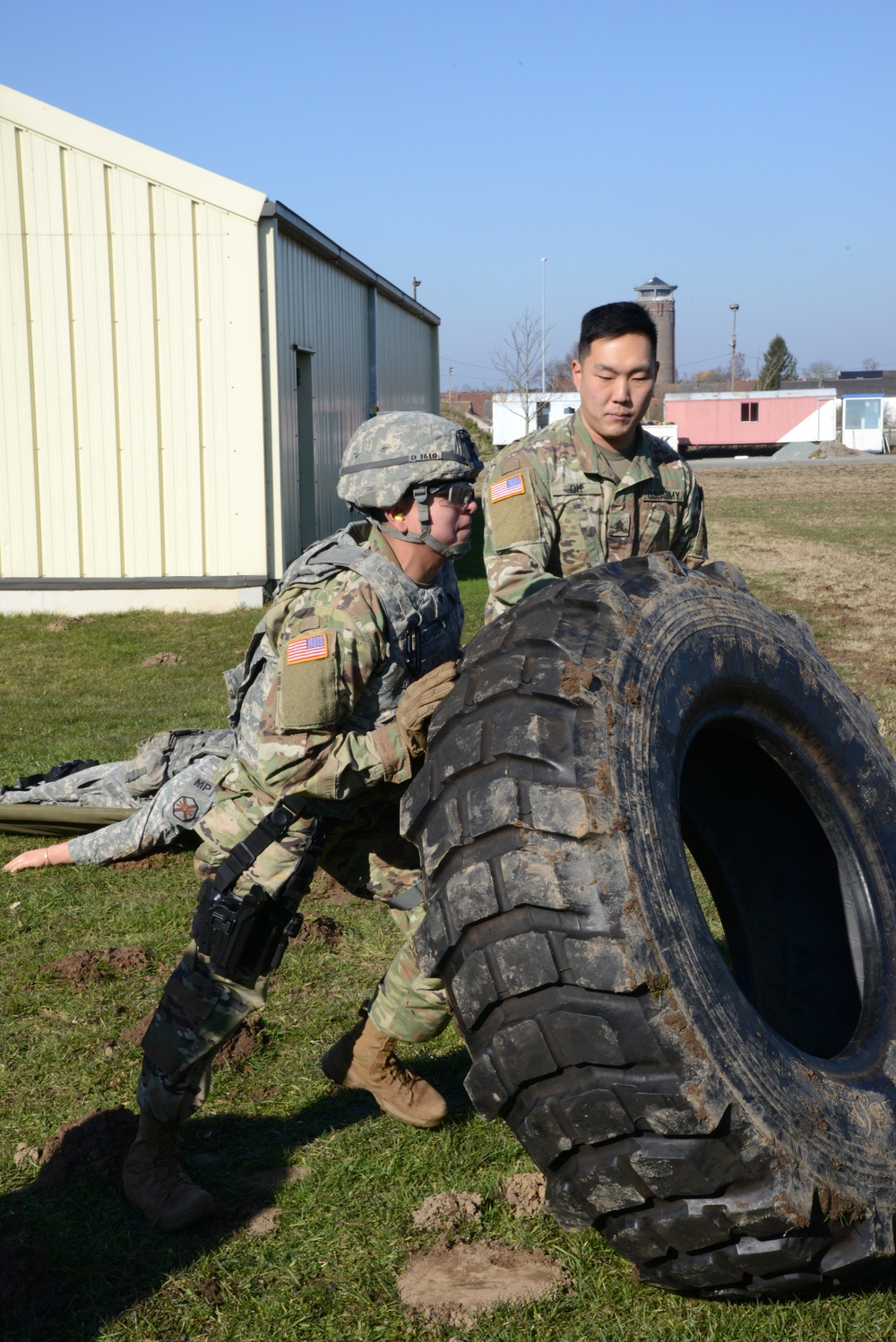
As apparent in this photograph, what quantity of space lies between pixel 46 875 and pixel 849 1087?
13.0 feet

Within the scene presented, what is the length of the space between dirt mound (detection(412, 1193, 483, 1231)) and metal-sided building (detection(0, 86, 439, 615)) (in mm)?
10147

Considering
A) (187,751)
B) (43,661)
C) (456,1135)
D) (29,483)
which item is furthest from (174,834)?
(29,483)

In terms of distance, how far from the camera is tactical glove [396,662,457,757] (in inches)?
112

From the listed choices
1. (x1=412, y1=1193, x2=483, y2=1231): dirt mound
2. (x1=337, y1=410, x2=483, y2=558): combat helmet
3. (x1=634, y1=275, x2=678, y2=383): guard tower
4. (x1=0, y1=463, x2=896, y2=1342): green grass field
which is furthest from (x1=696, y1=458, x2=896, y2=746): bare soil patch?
(x1=634, y1=275, x2=678, y2=383): guard tower

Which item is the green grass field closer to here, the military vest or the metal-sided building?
the military vest

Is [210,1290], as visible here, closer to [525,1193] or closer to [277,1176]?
[277,1176]

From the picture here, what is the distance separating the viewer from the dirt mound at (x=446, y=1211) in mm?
3006

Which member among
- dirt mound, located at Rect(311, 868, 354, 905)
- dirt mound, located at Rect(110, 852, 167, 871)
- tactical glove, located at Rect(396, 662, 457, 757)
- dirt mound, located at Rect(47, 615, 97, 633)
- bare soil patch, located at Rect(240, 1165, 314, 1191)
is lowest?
bare soil patch, located at Rect(240, 1165, 314, 1191)

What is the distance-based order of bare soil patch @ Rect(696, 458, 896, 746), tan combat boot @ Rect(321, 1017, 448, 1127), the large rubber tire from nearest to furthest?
1. the large rubber tire
2. tan combat boot @ Rect(321, 1017, 448, 1127)
3. bare soil patch @ Rect(696, 458, 896, 746)

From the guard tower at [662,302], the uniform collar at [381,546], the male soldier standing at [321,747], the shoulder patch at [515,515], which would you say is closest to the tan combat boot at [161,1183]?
the male soldier standing at [321,747]

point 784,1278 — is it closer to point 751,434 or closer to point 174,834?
point 174,834

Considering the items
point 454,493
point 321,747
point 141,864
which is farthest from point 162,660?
point 321,747

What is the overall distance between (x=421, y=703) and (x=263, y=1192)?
4.59 ft

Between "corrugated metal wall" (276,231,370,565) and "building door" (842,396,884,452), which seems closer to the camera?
"corrugated metal wall" (276,231,370,565)
